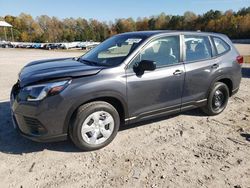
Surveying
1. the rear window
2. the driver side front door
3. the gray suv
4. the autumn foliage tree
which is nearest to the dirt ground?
the gray suv

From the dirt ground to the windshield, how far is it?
1275mm

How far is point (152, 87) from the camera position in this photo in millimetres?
4188

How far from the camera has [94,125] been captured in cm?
381

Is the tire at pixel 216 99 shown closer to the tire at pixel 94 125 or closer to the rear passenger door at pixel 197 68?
the rear passenger door at pixel 197 68

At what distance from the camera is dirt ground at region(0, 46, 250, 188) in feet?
10.4

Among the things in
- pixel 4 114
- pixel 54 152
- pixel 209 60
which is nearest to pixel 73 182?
pixel 54 152

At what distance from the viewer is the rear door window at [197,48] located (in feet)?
15.4

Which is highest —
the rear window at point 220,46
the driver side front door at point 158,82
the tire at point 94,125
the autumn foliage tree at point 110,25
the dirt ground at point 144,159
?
the autumn foliage tree at point 110,25

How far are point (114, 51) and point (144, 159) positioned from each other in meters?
1.97

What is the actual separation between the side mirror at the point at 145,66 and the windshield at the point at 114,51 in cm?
29

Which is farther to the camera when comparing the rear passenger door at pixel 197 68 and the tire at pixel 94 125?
the rear passenger door at pixel 197 68

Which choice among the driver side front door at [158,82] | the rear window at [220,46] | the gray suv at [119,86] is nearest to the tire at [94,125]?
the gray suv at [119,86]

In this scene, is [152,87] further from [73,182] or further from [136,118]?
[73,182]

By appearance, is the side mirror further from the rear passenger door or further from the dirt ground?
the dirt ground
